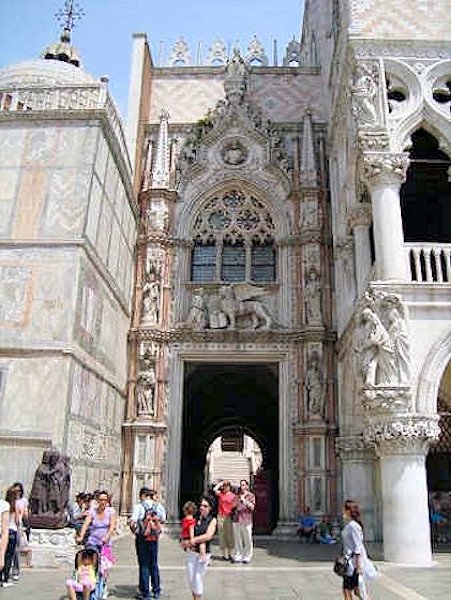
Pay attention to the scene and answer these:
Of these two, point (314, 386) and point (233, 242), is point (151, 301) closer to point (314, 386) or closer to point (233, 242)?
point (233, 242)

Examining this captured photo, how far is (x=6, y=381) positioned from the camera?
12.2m

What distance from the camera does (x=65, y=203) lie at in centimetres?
1350

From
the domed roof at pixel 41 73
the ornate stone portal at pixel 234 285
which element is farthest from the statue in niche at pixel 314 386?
the domed roof at pixel 41 73

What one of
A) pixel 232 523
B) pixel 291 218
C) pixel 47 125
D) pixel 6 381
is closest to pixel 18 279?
pixel 6 381

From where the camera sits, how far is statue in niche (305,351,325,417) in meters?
17.2

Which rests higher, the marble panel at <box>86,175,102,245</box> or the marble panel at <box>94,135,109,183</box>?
the marble panel at <box>94,135,109,183</box>

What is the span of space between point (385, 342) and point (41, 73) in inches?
731

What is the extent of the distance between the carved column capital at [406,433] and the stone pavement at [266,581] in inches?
81.6

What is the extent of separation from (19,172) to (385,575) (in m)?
11.5

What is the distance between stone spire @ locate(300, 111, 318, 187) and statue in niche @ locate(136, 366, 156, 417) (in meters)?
8.02

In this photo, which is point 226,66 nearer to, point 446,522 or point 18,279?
point 18,279

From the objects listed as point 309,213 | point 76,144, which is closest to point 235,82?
point 309,213

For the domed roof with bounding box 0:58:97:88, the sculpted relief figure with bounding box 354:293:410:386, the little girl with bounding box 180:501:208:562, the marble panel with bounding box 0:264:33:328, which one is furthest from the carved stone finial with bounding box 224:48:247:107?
the little girl with bounding box 180:501:208:562

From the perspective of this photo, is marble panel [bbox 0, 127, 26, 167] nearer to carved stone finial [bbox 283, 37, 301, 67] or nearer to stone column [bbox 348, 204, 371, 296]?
stone column [bbox 348, 204, 371, 296]
